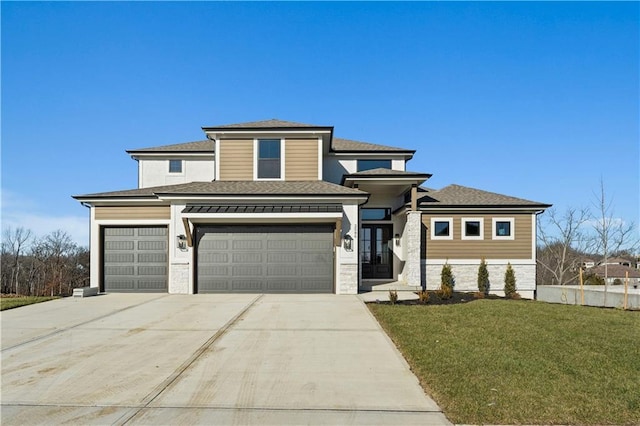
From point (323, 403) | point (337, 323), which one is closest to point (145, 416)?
point (323, 403)

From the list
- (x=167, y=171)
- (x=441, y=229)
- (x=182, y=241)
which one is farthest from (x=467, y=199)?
(x=167, y=171)

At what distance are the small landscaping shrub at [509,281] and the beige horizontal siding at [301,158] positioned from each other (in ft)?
29.1

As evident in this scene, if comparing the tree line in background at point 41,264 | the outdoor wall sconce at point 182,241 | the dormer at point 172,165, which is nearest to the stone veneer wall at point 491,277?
the outdoor wall sconce at point 182,241

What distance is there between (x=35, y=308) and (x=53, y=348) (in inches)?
224

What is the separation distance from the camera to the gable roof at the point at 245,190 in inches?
564

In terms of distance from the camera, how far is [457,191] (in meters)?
19.0

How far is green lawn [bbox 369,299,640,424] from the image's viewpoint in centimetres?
445

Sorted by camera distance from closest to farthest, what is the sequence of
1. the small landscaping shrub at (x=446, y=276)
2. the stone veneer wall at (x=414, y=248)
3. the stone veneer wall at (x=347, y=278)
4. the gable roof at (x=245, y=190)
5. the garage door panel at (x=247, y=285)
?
the gable roof at (x=245, y=190) → the stone veneer wall at (x=347, y=278) → the garage door panel at (x=247, y=285) → the stone veneer wall at (x=414, y=248) → the small landscaping shrub at (x=446, y=276)

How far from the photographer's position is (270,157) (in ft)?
55.2

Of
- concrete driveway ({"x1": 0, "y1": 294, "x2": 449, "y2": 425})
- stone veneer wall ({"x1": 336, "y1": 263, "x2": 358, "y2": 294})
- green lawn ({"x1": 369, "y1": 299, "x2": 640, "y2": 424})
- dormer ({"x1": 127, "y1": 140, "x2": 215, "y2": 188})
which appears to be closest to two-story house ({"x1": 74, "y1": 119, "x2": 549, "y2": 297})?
stone veneer wall ({"x1": 336, "y1": 263, "x2": 358, "y2": 294})

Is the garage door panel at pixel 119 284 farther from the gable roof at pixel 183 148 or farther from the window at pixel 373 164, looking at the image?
the window at pixel 373 164

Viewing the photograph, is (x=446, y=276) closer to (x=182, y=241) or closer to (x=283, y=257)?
(x=283, y=257)

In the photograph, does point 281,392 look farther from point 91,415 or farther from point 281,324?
point 281,324

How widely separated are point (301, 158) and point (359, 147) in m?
4.14
